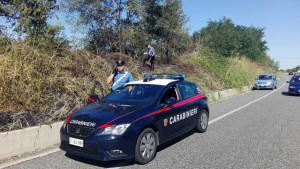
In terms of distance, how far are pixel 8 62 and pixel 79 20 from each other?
6.19 meters

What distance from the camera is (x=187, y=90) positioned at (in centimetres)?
634

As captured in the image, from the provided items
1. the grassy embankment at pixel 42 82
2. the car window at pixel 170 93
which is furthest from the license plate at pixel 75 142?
the car window at pixel 170 93

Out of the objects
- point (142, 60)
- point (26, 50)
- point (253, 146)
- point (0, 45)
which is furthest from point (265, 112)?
point (0, 45)

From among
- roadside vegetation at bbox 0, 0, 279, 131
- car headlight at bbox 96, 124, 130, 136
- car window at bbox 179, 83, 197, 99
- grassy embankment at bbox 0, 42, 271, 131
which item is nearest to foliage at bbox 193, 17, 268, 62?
roadside vegetation at bbox 0, 0, 279, 131

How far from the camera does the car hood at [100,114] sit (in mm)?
4273

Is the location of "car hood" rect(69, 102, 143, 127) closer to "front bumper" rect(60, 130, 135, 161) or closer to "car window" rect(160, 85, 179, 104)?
"front bumper" rect(60, 130, 135, 161)

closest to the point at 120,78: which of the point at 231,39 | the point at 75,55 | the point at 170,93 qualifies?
the point at 170,93

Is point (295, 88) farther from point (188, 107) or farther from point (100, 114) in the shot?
point (100, 114)

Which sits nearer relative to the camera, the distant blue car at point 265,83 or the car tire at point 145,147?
the car tire at point 145,147

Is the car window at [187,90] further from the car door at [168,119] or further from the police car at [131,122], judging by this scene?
the car door at [168,119]

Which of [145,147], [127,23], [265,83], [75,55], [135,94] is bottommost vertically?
[145,147]

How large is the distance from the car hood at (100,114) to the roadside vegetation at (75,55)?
4.81 feet

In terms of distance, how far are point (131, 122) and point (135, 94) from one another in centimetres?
135

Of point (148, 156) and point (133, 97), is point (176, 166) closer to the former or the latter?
point (148, 156)
